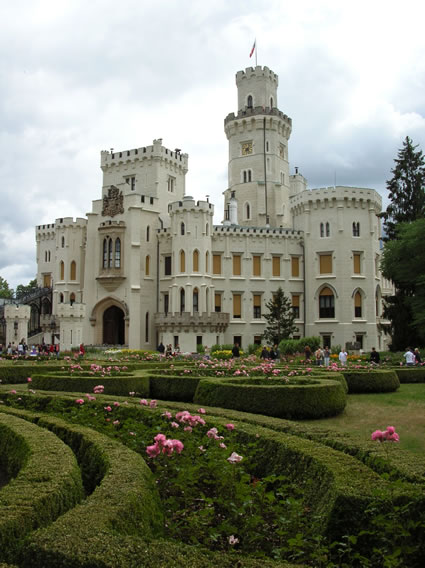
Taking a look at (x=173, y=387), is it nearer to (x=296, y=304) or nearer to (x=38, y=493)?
(x=38, y=493)

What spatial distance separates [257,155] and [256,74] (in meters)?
9.04

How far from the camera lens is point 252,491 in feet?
21.5

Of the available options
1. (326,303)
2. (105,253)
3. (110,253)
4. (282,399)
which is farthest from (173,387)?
(105,253)

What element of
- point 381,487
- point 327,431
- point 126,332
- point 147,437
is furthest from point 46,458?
point 126,332

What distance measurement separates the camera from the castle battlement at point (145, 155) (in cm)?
5467

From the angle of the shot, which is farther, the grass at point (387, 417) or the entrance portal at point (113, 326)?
the entrance portal at point (113, 326)

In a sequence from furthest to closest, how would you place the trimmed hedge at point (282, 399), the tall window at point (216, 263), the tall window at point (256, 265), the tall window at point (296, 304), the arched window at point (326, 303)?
the tall window at point (256, 265) → the tall window at point (296, 304) → the tall window at point (216, 263) → the arched window at point (326, 303) → the trimmed hedge at point (282, 399)

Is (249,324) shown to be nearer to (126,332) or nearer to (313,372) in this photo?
(126,332)

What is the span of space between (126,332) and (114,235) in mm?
8827

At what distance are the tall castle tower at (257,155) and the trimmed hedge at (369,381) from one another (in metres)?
37.5

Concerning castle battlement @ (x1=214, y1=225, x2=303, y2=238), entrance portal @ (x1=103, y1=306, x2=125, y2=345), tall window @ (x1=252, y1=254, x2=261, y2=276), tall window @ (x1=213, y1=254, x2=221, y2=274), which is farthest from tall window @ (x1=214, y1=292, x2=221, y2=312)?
entrance portal @ (x1=103, y1=306, x2=125, y2=345)

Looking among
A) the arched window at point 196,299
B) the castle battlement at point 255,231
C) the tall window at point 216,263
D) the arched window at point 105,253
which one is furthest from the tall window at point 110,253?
the castle battlement at point 255,231

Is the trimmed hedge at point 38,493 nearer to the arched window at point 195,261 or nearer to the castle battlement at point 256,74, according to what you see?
the arched window at point 195,261

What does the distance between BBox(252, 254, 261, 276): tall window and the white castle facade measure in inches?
3.8
